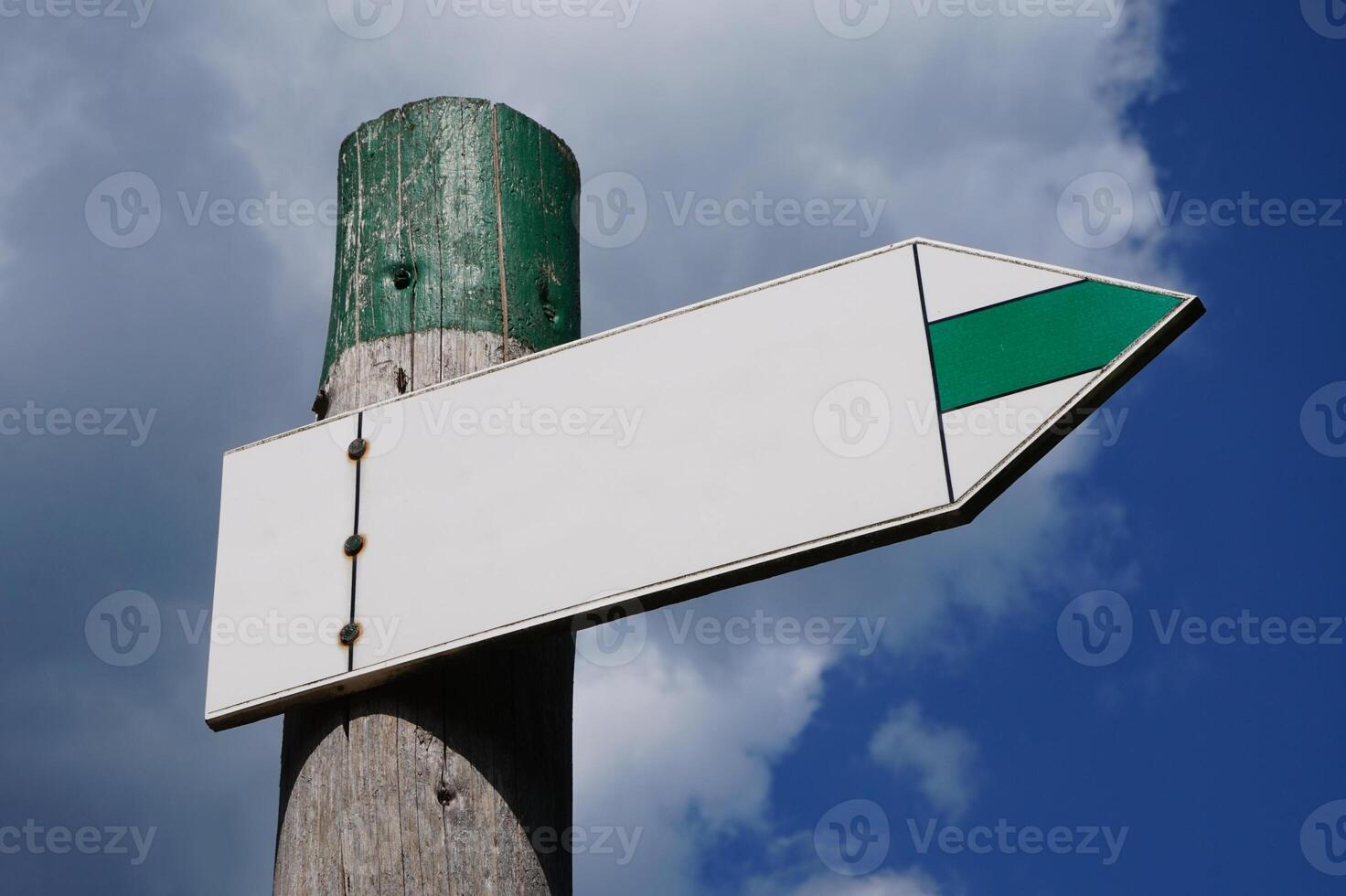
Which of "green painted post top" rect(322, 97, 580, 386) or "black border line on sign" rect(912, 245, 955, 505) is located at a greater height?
"green painted post top" rect(322, 97, 580, 386)

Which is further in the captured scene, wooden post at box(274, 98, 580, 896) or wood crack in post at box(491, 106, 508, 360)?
wood crack in post at box(491, 106, 508, 360)

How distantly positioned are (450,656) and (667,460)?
0.46m

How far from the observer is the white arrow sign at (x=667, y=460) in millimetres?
2209

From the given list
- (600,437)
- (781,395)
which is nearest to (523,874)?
(600,437)

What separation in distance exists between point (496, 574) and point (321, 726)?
419mm

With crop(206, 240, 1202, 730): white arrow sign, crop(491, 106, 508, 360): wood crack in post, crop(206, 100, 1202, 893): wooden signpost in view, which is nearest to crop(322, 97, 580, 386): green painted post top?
crop(491, 106, 508, 360): wood crack in post

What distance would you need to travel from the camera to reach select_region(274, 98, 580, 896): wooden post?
2.33m

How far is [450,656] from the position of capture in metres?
2.33

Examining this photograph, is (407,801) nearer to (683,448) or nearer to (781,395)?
(683,448)

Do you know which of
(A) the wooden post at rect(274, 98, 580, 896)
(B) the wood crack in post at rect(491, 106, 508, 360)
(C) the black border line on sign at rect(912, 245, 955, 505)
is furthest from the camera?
(B) the wood crack in post at rect(491, 106, 508, 360)

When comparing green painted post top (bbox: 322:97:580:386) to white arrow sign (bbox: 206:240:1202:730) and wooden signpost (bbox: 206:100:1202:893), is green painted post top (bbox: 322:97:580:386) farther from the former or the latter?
white arrow sign (bbox: 206:240:1202:730)

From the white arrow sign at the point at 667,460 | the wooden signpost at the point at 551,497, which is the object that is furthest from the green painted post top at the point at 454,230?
the white arrow sign at the point at 667,460
